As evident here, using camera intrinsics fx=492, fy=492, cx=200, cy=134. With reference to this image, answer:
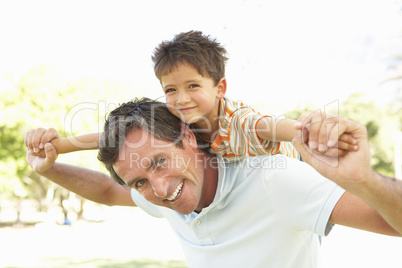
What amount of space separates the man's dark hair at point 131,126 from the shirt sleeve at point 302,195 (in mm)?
629

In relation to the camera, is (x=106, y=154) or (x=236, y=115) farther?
(x=236, y=115)

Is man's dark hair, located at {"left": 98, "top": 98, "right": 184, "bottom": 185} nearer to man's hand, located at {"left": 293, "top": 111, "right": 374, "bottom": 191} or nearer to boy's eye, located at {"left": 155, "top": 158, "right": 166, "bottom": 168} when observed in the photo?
boy's eye, located at {"left": 155, "top": 158, "right": 166, "bottom": 168}

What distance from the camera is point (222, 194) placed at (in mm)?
2527

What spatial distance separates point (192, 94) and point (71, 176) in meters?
1.01

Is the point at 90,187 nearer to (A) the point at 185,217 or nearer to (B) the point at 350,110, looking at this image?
(A) the point at 185,217

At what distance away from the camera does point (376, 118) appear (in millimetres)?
40562

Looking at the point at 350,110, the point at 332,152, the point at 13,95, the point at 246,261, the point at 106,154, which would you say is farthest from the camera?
the point at 350,110

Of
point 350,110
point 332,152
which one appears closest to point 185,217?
point 332,152

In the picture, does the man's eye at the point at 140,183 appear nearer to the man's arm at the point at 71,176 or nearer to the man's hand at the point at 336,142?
the man's arm at the point at 71,176

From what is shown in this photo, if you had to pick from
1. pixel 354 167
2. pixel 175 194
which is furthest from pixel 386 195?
pixel 175 194

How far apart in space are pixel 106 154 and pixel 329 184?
1231 mm

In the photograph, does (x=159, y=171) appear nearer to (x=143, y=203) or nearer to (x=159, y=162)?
(x=159, y=162)

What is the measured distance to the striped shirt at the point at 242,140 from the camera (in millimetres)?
3002

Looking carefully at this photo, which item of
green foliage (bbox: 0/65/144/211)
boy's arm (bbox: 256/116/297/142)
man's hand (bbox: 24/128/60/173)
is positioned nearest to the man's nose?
boy's arm (bbox: 256/116/297/142)
